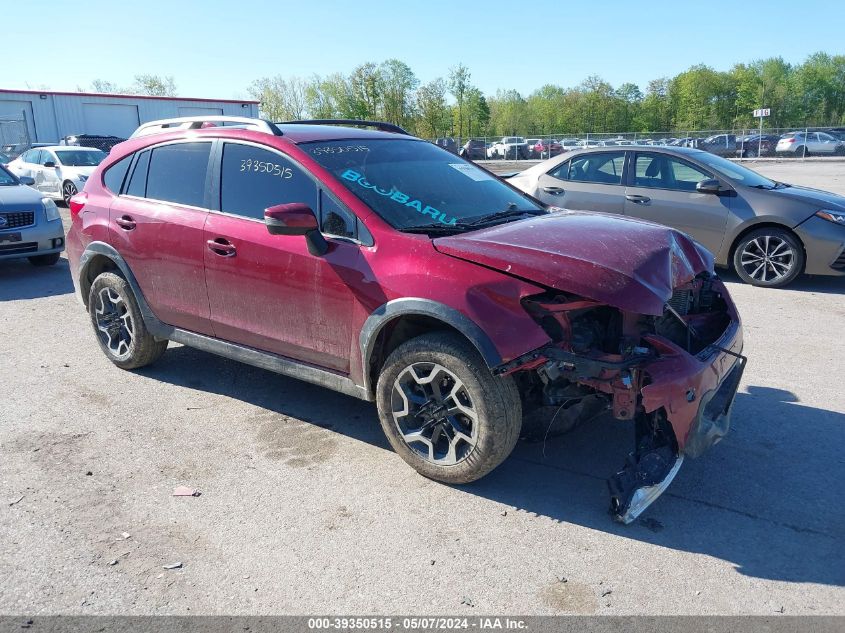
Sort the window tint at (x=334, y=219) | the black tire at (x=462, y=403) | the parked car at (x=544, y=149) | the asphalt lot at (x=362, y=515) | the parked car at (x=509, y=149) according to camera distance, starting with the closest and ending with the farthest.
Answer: the asphalt lot at (x=362, y=515), the black tire at (x=462, y=403), the window tint at (x=334, y=219), the parked car at (x=544, y=149), the parked car at (x=509, y=149)

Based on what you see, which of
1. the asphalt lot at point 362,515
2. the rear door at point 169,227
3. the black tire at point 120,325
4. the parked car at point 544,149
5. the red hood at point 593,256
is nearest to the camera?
the asphalt lot at point 362,515

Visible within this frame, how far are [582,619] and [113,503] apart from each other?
2.45m

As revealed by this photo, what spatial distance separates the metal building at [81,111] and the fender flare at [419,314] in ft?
113

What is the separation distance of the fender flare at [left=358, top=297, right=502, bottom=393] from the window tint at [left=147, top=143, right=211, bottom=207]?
67.8 inches

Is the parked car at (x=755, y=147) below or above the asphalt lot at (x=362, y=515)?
above

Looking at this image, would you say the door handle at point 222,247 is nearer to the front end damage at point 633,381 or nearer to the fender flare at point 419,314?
the fender flare at point 419,314

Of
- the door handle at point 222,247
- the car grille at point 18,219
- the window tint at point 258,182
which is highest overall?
the window tint at point 258,182

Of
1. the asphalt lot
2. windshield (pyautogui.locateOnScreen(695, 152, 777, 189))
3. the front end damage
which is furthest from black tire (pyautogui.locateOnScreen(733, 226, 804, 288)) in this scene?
the front end damage

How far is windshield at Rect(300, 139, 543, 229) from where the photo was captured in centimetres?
411

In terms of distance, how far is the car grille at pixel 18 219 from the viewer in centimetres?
953

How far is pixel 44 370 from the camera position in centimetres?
575

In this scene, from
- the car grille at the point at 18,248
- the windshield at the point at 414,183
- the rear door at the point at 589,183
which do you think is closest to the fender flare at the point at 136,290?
the windshield at the point at 414,183

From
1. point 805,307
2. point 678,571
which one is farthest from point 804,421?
point 805,307

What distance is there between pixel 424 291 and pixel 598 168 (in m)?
6.47
